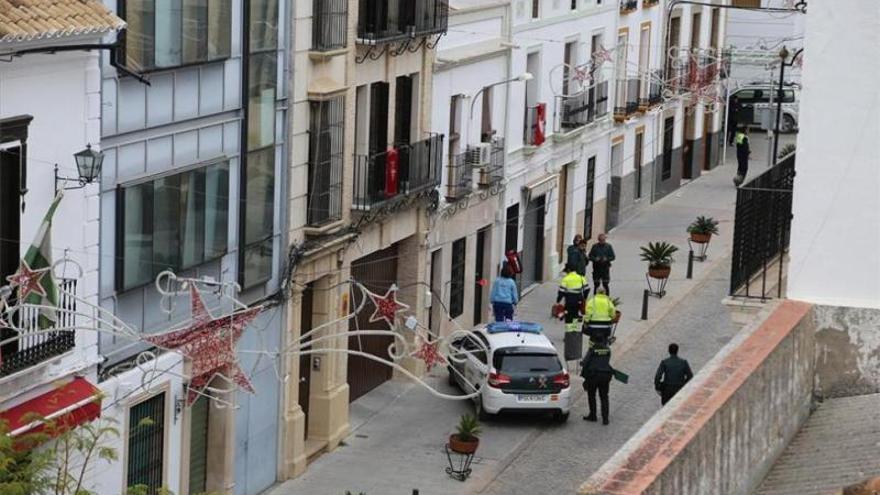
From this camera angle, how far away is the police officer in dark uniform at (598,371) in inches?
1249

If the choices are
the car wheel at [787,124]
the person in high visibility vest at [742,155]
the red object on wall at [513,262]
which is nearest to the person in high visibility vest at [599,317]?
the red object on wall at [513,262]

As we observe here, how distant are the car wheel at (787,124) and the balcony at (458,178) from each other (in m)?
29.6

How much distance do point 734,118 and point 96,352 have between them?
45.6 metres

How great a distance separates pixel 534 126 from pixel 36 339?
20.6 m

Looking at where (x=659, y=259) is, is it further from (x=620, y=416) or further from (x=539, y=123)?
(x=620, y=416)

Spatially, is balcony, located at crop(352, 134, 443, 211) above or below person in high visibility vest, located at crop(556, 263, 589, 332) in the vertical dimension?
above

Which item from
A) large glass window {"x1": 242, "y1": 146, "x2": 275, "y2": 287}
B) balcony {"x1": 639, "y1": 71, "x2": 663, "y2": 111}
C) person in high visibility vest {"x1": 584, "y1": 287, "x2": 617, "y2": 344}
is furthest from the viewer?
balcony {"x1": 639, "y1": 71, "x2": 663, "y2": 111}

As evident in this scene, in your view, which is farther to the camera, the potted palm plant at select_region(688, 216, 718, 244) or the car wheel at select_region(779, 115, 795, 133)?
the car wheel at select_region(779, 115, 795, 133)

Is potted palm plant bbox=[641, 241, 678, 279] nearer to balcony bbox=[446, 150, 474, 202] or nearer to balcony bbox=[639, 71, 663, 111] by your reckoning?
balcony bbox=[446, 150, 474, 202]

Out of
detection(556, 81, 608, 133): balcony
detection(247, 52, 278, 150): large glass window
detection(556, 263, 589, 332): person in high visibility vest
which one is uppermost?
detection(247, 52, 278, 150): large glass window

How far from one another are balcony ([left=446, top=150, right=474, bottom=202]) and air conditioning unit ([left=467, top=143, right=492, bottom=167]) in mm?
115

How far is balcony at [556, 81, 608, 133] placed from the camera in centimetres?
4369

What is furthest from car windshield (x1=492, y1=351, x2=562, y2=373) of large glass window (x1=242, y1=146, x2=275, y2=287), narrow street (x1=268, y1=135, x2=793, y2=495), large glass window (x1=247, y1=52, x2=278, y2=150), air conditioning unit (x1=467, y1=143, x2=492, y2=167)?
air conditioning unit (x1=467, y1=143, x2=492, y2=167)

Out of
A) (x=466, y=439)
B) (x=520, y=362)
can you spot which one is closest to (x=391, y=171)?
(x=520, y=362)
